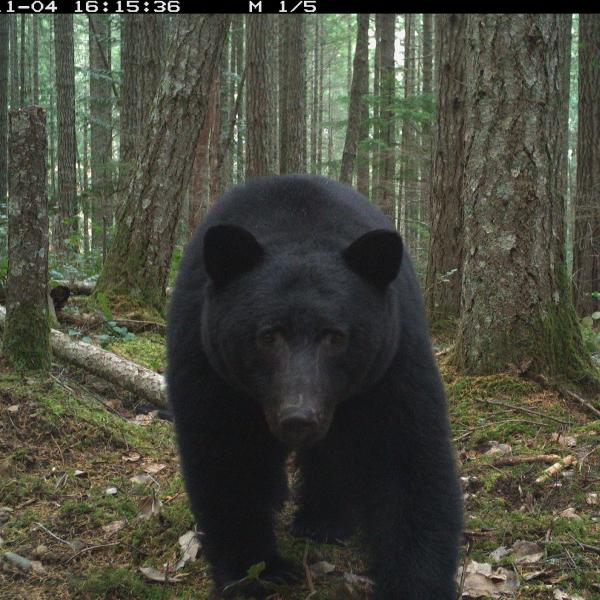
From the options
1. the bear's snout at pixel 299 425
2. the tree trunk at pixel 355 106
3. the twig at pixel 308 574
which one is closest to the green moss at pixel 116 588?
the twig at pixel 308 574

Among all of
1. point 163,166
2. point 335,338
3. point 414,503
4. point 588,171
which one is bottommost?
point 414,503

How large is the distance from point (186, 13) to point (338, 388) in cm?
661

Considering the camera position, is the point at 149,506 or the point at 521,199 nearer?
the point at 149,506

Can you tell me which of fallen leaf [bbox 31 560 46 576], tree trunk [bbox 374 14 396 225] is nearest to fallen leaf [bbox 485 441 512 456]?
fallen leaf [bbox 31 560 46 576]

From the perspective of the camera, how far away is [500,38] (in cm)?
535

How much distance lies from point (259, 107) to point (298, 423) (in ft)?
41.8

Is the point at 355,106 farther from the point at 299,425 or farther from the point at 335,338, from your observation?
the point at 299,425

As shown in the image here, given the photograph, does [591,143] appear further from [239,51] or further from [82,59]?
[82,59]

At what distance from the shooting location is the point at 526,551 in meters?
3.66

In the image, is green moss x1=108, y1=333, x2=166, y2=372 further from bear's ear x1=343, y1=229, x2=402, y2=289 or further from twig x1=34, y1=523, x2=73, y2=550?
bear's ear x1=343, y1=229, x2=402, y2=289

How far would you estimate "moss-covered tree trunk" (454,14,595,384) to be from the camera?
5332 millimetres

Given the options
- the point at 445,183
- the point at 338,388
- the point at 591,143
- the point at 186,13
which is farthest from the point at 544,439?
the point at 591,143

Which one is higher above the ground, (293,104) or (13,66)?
(13,66)

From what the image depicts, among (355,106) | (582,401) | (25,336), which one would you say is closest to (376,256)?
(582,401)
